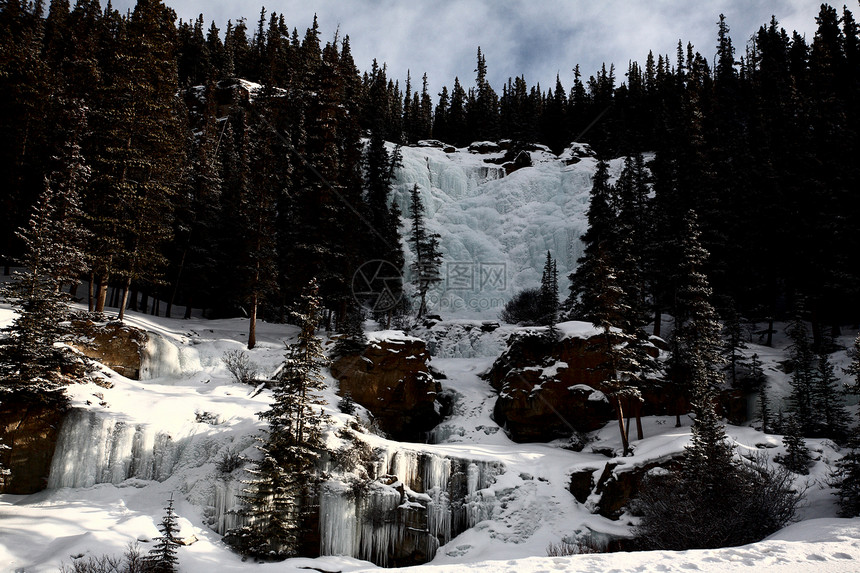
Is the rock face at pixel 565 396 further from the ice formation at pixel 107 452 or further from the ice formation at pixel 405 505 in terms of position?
the ice formation at pixel 107 452

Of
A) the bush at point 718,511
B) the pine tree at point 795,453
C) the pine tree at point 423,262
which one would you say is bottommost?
the bush at point 718,511

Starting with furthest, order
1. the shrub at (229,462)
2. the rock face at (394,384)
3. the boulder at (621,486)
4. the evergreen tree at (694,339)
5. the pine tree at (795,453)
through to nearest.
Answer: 1. the rock face at (394,384)
2. the evergreen tree at (694,339)
3. the boulder at (621,486)
4. the pine tree at (795,453)
5. the shrub at (229,462)

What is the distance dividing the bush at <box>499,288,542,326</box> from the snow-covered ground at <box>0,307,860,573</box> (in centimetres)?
1770

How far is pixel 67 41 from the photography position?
4316 cm

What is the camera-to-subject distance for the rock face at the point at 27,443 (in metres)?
13.8

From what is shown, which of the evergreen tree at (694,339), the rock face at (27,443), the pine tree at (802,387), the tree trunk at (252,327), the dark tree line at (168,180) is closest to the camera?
the rock face at (27,443)

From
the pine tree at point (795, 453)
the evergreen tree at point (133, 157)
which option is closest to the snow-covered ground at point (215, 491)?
the pine tree at point (795, 453)

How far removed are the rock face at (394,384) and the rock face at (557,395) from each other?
4598 millimetres

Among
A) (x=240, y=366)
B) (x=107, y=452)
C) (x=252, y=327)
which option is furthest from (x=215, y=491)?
(x=252, y=327)

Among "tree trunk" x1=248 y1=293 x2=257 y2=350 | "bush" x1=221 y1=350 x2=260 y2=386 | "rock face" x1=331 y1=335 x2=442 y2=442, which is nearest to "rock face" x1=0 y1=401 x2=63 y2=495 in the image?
"bush" x1=221 y1=350 x2=260 y2=386

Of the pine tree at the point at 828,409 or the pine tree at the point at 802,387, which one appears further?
the pine tree at the point at 802,387

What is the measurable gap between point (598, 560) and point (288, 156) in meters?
38.4

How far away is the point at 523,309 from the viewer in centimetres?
4266

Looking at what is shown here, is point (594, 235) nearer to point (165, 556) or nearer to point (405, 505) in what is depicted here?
point (405, 505)
